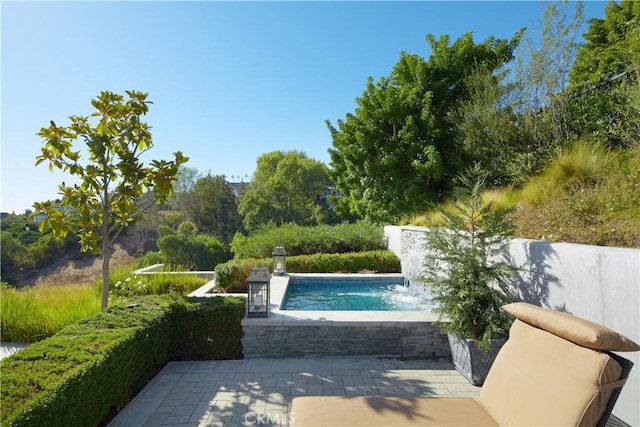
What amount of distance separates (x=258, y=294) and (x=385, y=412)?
3.05m

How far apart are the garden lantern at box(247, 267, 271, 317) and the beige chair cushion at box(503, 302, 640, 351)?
345cm

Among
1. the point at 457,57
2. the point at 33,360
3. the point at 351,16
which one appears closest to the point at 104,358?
the point at 33,360

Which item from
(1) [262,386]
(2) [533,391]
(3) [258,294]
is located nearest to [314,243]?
(3) [258,294]

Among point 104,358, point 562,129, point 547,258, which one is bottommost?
point 104,358

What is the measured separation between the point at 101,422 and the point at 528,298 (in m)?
5.01

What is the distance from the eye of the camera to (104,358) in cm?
312

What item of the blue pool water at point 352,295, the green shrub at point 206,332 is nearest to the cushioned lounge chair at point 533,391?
the green shrub at point 206,332

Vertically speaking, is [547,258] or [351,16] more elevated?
[351,16]

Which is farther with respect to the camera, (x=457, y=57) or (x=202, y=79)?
(x=457, y=57)

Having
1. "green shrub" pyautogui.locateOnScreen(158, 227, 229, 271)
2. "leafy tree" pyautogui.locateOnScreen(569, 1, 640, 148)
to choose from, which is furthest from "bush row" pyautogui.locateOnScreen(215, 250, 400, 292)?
"green shrub" pyautogui.locateOnScreen(158, 227, 229, 271)

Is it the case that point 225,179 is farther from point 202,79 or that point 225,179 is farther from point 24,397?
point 24,397

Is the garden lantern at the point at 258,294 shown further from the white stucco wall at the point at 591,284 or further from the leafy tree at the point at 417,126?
the leafy tree at the point at 417,126

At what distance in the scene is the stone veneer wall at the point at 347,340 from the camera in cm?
500

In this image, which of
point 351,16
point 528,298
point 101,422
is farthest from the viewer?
A: point 351,16
